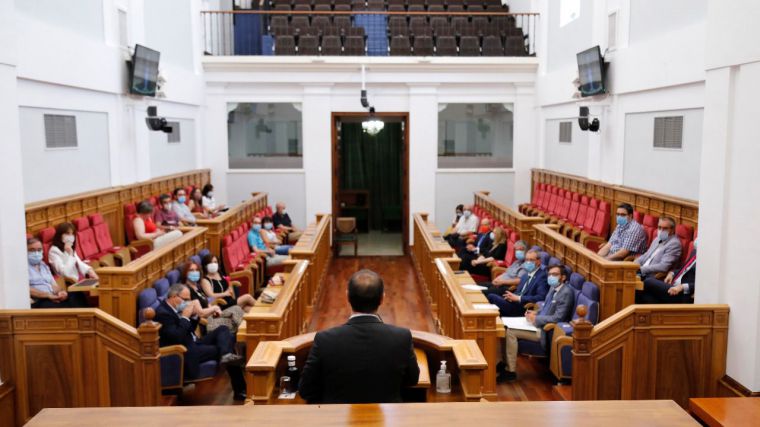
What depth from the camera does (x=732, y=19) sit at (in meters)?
4.80

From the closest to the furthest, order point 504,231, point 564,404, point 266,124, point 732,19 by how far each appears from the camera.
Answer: point 564,404, point 732,19, point 504,231, point 266,124

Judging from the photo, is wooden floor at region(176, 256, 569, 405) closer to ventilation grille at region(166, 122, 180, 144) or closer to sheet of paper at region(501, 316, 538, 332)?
sheet of paper at region(501, 316, 538, 332)

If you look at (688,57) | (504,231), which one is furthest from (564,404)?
(504,231)

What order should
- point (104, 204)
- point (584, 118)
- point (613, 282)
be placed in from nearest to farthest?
point (613, 282) → point (104, 204) → point (584, 118)

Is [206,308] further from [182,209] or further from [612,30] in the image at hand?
[612,30]

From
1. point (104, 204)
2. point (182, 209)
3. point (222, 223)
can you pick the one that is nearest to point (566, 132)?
point (222, 223)

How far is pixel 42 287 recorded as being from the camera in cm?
639

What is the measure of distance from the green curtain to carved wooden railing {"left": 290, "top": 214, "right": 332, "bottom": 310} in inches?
195

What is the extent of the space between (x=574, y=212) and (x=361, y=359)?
860 cm

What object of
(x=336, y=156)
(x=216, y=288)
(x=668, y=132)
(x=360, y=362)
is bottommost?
(x=216, y=288)

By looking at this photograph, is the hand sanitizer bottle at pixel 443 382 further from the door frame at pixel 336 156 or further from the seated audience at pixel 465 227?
→ the door frame at pixel 336 156

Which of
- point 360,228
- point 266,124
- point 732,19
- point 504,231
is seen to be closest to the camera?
point 732,19

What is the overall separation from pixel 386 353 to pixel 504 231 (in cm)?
674

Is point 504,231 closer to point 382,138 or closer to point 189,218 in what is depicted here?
point 189,218
